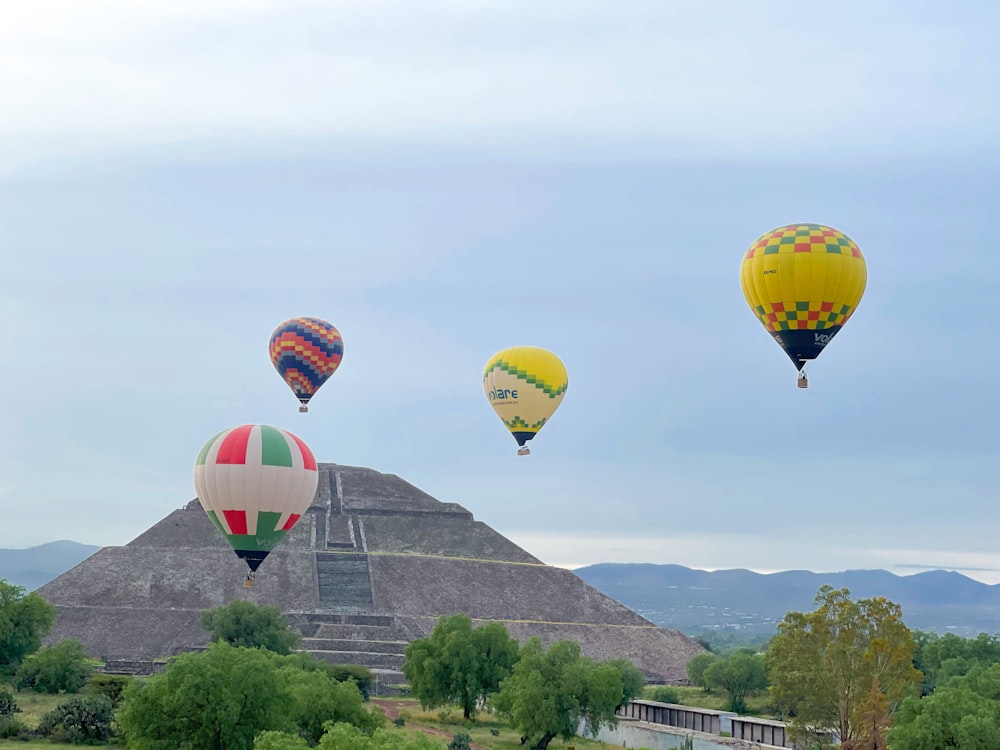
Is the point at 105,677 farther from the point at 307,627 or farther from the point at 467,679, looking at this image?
the point at 307,627

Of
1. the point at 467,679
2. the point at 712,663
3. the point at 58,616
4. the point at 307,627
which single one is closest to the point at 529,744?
the point at 467,679

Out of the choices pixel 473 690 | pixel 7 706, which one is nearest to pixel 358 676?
pixel 473 690

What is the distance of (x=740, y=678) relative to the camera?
86.2 meters

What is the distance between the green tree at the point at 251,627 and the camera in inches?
3401

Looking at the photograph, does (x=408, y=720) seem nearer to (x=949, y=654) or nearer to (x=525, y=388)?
(x=525, y=388)

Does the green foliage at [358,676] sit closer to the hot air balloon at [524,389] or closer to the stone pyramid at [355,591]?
the stone pyramid at [355,591]

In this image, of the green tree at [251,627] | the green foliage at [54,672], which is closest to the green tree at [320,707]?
the green foliage at [54,672]

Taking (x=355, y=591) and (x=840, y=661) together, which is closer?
(x=840, y=661)

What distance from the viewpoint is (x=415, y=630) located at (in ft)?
351

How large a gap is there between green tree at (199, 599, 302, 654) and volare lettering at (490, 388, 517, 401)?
894 inches

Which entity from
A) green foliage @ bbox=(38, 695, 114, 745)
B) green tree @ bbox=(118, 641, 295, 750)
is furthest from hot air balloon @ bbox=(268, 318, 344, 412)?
green tree @ bbox=(118, 641, 295, 750)

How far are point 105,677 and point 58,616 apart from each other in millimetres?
30986

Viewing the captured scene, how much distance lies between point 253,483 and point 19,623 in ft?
105

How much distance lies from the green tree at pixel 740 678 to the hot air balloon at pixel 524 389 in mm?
22828
